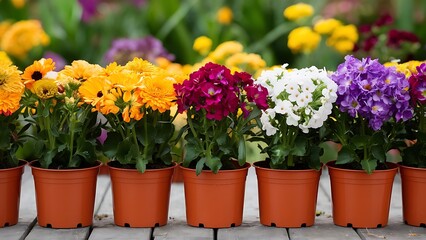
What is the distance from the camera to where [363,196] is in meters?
3.14

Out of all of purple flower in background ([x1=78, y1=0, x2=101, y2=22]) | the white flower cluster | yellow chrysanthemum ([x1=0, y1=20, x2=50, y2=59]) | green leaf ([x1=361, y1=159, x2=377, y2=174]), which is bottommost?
green leaf ([x1=361, y1=159, x2=377, y2=174])

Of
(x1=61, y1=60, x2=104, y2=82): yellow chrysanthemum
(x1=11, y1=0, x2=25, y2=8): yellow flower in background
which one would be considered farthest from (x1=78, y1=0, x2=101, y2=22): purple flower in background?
(x1=61, y1=60, x2=104, y2=82): yellow chrysanthemum

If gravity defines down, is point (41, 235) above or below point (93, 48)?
below

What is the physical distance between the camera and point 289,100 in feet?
9.99

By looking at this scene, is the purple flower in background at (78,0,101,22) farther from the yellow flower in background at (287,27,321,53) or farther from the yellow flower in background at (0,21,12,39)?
the yellow flower in background at (287,27,321,53)

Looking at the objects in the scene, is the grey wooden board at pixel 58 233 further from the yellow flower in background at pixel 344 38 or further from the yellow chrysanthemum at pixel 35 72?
the yellow flower in background at pixel 344 38

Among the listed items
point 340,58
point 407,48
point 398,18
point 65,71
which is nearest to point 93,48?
point 340,58

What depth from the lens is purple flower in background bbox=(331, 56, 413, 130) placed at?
9.89ft

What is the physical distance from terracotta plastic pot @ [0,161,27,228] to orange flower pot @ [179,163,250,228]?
0.65 metres

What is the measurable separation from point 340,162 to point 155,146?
705 mm

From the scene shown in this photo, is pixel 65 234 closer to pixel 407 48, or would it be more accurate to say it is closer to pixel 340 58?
pixel 407 48

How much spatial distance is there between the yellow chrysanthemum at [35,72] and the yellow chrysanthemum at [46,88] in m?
0.05

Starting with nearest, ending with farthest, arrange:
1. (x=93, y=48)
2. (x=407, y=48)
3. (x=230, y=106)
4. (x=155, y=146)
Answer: (x=230, y=106)
(x=155, y=146)
(x=407, y=48)
(x=93, y=48)

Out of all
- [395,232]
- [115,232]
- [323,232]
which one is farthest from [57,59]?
[395,232]
